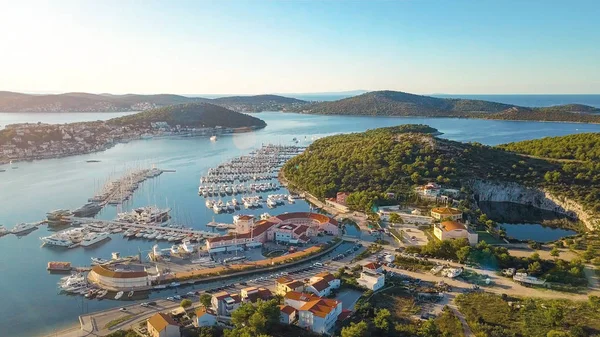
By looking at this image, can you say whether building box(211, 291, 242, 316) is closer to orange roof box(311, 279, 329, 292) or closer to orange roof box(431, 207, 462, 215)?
orange roof box(311, 279, 329, 292)

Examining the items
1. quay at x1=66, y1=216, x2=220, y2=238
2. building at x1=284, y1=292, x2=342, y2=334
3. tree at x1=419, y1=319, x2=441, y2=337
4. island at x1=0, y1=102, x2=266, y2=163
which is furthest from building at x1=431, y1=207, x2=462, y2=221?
island at x1=0, y1=102, x2=266, y2=163

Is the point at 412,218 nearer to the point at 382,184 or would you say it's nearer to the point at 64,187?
the point at 382,184

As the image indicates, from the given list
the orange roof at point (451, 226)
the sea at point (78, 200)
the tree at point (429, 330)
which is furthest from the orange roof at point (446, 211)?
the tree at point (429, 330)

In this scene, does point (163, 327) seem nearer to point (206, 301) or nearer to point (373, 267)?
point (206, 301)

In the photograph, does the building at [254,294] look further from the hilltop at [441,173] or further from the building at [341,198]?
the building at [341,198]

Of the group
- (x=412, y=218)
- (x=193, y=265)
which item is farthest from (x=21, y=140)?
(x=412, y=218)
